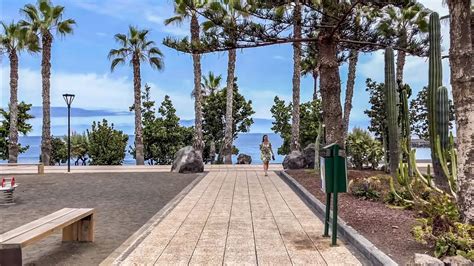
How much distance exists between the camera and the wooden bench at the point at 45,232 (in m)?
4.19

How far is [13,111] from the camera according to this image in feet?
89.3

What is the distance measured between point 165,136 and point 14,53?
11.0m

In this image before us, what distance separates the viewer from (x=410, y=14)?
1686cm

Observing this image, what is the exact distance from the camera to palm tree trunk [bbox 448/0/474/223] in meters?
5.43

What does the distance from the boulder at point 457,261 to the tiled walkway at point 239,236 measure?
93 cm

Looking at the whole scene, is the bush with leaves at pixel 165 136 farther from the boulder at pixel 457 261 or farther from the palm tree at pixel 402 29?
the boulder at pixel 457 261

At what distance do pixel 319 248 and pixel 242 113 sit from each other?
1013 inches

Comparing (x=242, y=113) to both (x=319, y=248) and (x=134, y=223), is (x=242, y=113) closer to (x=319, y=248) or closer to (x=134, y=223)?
(x=134, y=223)

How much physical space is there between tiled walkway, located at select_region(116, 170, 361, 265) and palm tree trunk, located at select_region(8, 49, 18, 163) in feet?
67.6

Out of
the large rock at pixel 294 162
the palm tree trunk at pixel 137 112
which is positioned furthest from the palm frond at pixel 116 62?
the large rock at pixel 294 162

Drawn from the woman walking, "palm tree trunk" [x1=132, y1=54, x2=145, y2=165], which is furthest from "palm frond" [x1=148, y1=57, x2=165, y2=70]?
the woman walking

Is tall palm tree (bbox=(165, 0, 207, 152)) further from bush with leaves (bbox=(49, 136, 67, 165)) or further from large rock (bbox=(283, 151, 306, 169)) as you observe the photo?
bush with leaves (bbox=(49, 136, 67, 165))

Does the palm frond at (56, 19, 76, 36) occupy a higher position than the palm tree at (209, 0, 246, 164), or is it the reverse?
the palm frond at (56, 19, 76, 36)

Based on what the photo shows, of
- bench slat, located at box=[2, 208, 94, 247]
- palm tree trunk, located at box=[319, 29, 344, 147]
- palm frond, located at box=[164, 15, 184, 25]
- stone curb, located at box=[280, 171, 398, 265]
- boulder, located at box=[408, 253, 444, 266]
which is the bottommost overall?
stone curb, located at box=[280, 171, 398, 265]
